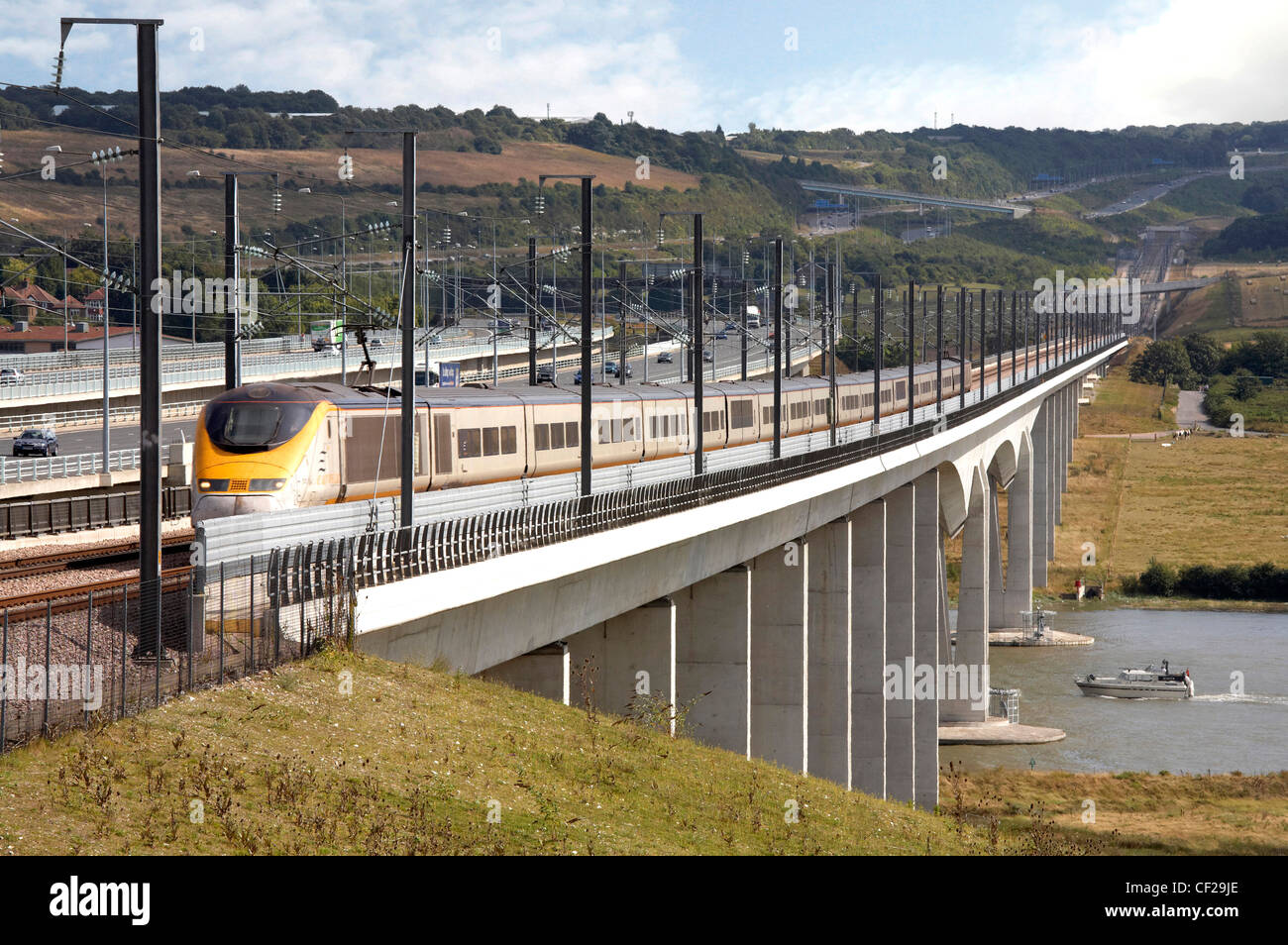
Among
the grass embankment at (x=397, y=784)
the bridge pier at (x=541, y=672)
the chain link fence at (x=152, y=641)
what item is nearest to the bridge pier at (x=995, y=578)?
the bridge pier at (x=541, y=672)

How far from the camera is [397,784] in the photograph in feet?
47.9

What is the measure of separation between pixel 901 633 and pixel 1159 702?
14224mm

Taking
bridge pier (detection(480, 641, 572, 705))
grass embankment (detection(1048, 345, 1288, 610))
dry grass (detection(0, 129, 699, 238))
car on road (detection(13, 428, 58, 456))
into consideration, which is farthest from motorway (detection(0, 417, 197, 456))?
grass embankment (detection(1048, 345, 1288, 610))

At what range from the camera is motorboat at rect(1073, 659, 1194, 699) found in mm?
64500

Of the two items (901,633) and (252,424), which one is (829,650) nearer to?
(901,633)

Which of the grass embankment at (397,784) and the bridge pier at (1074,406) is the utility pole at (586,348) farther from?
the bridge pier at (1074,406)

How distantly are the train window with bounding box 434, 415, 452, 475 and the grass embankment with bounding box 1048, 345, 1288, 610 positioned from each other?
71.6 m

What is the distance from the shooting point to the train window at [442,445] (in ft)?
101

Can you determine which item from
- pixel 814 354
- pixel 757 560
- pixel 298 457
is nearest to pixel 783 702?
pixel 757 560

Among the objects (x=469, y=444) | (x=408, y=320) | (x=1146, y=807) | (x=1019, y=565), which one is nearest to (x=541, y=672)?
(x=408, y=320)

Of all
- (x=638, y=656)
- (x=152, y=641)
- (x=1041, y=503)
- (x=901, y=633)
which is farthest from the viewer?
(x=1041, y=503)

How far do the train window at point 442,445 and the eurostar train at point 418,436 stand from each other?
0.03m
